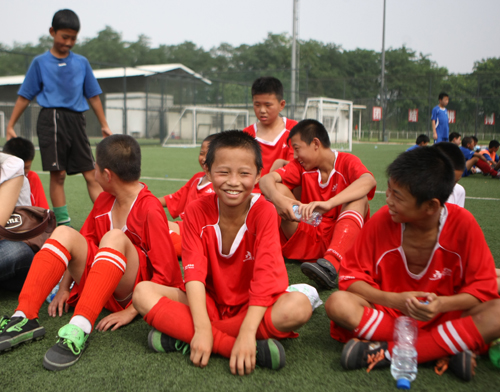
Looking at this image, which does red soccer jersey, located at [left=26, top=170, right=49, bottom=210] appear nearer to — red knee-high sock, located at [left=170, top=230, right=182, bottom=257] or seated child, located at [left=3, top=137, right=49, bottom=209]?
seated child, located at [left=3, top=137, right=49, bottom=209]

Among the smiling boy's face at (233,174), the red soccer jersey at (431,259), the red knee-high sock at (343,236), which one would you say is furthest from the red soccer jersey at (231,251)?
the red knee-high sock at (343,236)

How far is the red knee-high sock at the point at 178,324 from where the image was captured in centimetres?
188

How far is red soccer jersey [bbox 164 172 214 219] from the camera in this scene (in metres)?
3.63

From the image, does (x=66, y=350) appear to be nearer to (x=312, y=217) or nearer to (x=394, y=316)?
(x=394, y=316)

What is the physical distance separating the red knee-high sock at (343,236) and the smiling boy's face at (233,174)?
39.1 inches

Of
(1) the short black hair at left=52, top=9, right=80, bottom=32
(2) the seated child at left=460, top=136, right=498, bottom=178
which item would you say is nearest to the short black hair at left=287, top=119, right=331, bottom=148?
(1) the short black hair at left=52, top=9, right=80, bottom=32

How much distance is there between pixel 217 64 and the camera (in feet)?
202

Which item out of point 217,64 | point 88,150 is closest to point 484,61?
point 217,64

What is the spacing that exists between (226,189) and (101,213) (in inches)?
32.8

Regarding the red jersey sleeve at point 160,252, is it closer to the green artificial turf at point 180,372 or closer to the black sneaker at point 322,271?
the green artificial turf at point 180,372

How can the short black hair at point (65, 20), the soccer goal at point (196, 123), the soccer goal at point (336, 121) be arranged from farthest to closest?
the soccer goal at point (196, 123), the soccer goal at point (336, 121), the short black hair at point (65, 20)

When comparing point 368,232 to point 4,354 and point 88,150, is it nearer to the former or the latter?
point 4,354

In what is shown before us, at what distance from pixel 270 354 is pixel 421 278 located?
0.77m

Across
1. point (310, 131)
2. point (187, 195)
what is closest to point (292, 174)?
point (310, 131)
